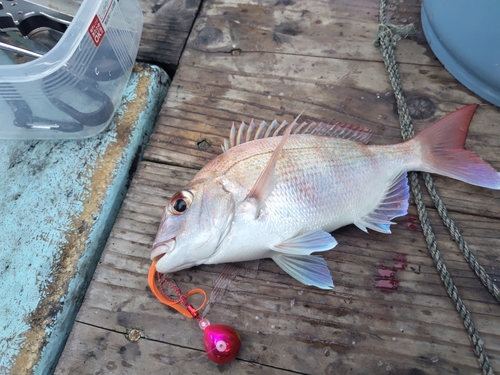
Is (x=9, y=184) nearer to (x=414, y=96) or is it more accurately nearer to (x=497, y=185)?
(x=414, y=96)

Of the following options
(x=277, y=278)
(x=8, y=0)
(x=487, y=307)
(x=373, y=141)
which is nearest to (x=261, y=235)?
(x=277, y=278)

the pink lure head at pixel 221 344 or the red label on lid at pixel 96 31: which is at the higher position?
the red label on lid at pixel 96 31

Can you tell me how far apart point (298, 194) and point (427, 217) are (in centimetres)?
55

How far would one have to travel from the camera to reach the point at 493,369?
130 centimetres

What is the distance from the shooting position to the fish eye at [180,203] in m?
1.38

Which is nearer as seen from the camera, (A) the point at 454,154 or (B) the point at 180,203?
(B) the point at 180,203

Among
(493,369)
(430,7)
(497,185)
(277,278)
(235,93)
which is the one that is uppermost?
(430,7)

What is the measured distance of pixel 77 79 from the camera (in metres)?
1.59

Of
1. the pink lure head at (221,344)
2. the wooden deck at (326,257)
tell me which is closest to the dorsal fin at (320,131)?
the wooden deck at (326,257)

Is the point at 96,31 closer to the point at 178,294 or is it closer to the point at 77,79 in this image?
the point at 77,79

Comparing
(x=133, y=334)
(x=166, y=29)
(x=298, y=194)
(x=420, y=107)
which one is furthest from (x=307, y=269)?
(x=166, y=29)

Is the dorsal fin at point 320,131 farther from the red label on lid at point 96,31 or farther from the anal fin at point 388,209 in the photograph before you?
the red label on lid at point 96,31

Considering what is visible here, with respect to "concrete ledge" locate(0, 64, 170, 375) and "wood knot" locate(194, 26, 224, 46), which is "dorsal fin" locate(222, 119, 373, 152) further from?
"wood knot" locate(194, 26, 224, 46)

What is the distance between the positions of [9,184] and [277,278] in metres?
1.27
